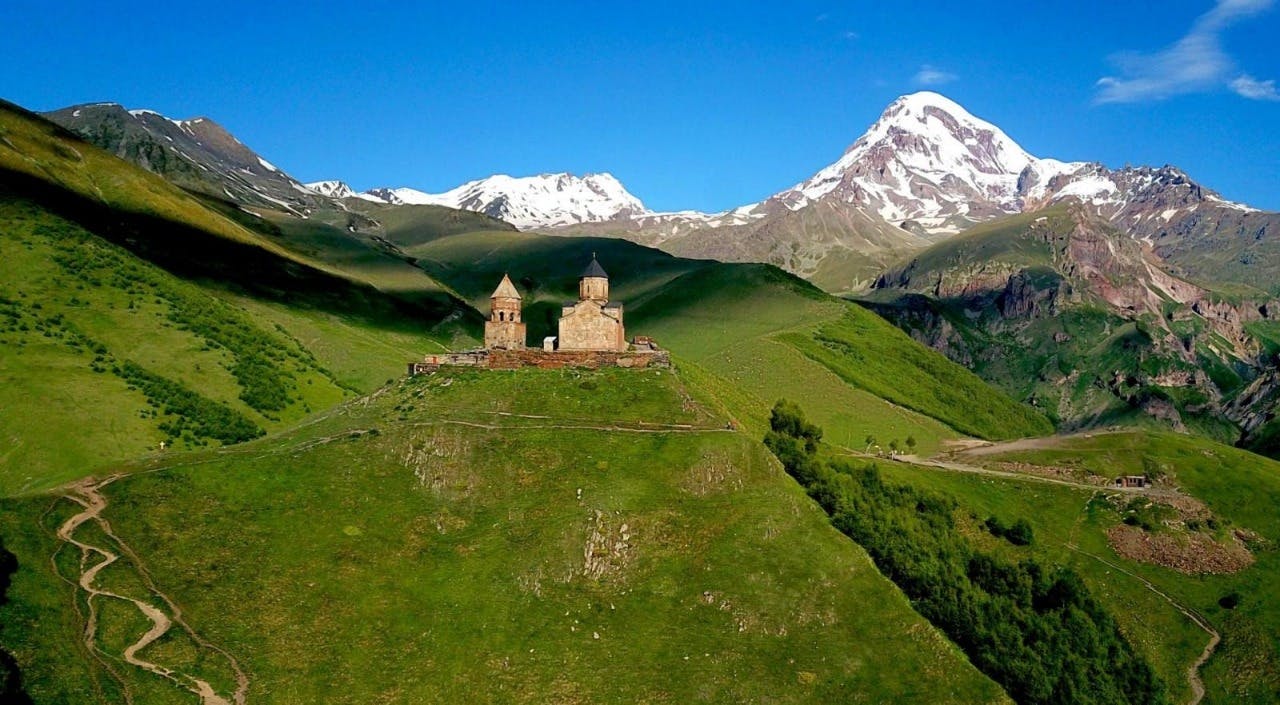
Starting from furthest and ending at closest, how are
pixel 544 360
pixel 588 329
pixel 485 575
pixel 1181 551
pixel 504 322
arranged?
pixel 1181 551
pixel 504 322
pixel 588 329
pixel 544 360
pixel 485 575

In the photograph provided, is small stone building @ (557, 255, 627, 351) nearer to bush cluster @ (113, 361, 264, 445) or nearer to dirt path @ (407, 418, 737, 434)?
dirt path @ (407, 418, 737, 434)

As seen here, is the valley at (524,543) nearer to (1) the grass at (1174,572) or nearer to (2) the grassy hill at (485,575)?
(2) the grassy hill at (485,575)

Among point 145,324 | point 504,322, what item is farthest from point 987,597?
point 145,324

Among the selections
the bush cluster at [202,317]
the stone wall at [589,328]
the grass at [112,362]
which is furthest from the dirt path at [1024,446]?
the bush cluster at [202,317]

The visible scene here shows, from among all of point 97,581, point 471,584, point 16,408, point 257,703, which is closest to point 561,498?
point 471,584

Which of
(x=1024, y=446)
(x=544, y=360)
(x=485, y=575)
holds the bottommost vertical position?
(x=485, y=575)

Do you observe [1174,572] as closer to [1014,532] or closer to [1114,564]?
[1114,564]
